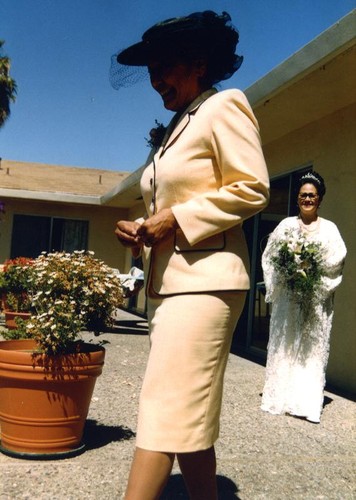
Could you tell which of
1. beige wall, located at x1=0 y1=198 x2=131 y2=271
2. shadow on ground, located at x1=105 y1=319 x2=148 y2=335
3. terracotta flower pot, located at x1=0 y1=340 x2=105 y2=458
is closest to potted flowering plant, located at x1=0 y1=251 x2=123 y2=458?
terracotta flower pot, located at x1=0 y1=340 x2=105 y2=458

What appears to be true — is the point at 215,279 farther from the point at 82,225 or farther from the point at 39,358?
the point at 82,225

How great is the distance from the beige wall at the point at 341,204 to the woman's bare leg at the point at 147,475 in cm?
449

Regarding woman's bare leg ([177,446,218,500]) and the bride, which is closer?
woman's bare leg ([177,446,218,500])

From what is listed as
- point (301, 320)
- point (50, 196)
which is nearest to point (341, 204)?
point (301, 320)

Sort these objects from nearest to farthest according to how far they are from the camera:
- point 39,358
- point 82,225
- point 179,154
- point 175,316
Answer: point 175,316, point 179,154, point 39,358, point 82,225

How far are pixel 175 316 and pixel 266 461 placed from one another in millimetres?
1909

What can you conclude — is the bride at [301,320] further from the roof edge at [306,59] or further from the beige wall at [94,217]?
the beige wall at [94,217]

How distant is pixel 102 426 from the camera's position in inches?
152

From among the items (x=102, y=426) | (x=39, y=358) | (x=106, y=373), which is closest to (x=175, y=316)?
(x=39, y=358)

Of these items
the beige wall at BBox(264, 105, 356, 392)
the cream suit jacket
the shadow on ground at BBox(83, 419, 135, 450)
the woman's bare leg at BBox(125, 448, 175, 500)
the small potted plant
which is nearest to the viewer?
the woman's bare leg at BBox(125, 448, 175, 500)

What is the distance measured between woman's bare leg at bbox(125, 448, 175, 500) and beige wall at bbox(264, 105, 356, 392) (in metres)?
4.49

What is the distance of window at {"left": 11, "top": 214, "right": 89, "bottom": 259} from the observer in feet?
56.0

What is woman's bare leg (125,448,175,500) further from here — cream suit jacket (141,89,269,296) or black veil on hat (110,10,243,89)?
black veil on hat (110,10,243,89)

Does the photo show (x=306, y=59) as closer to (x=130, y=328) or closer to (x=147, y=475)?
(x=147, y=475)
